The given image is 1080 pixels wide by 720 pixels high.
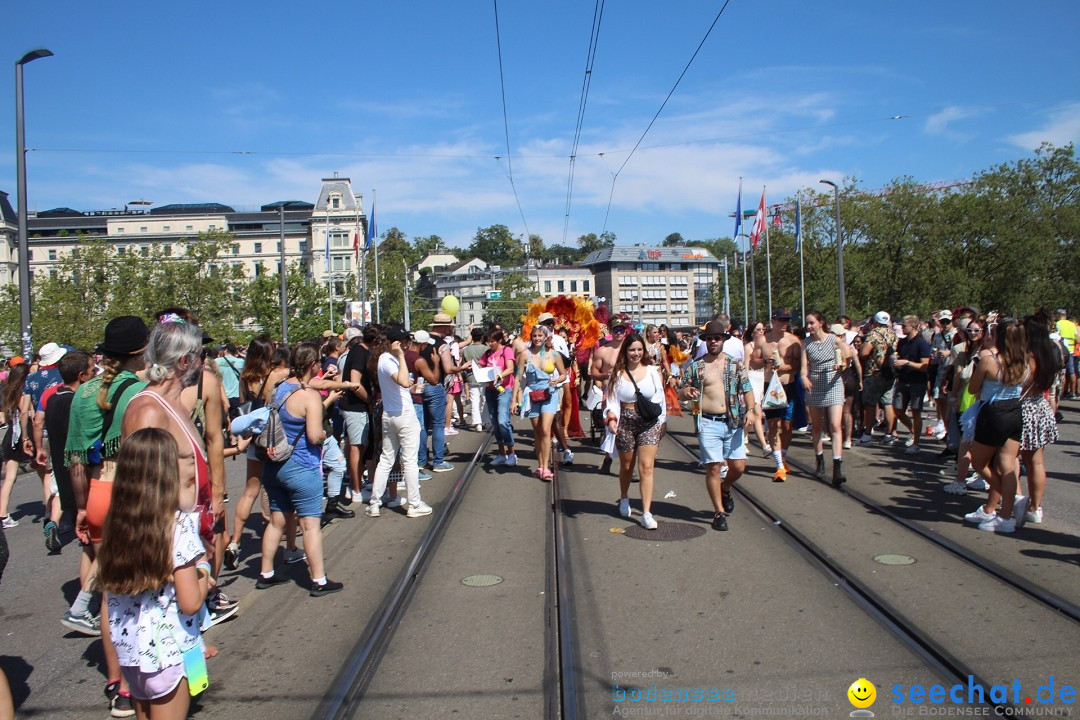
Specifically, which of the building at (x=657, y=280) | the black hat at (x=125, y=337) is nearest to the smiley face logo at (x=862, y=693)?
the black hat at (x=125, y=337)

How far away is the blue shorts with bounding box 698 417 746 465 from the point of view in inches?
305

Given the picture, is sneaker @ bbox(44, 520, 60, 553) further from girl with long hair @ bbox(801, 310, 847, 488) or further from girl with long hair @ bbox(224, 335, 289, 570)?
girl with long hair @ bbox(801, 310, 847, 488)

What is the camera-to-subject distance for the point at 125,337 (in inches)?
190

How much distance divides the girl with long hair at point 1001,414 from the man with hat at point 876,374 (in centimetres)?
538

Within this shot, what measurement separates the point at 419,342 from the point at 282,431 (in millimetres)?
4953

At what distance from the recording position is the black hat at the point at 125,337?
15.7 ft

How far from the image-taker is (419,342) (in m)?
11.1

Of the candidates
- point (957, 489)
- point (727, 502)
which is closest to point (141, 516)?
point (727, 502)

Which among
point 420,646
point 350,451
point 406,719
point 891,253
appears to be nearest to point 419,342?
point 350,451

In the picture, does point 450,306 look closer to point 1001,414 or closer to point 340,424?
point 340,424

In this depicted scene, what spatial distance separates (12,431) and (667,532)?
712 centimetres

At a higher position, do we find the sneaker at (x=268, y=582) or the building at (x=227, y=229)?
the building at (x=227, y=229)

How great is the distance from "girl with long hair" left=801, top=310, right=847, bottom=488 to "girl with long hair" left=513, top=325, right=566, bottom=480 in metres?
3.02

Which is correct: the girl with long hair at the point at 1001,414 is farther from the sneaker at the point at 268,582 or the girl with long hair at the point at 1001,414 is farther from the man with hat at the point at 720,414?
the sneaker at the point at 268,582
